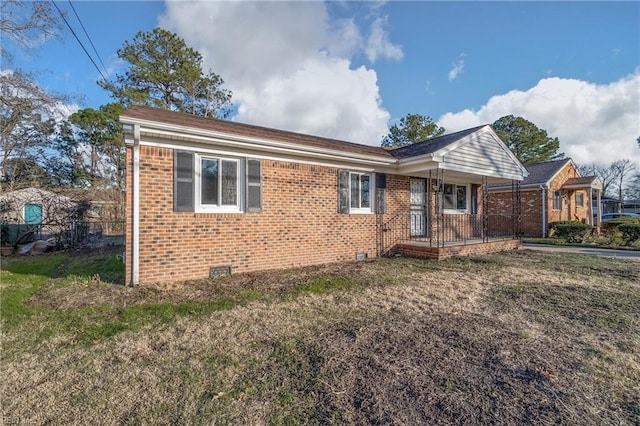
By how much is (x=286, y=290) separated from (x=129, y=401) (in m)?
3.28

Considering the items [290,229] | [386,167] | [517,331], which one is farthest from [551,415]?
[386,167]

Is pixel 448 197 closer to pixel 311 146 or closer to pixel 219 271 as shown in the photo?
pixel 311 146

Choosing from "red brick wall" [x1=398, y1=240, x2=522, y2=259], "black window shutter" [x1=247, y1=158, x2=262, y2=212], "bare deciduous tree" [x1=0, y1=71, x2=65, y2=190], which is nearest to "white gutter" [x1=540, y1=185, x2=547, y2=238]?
"red brick wall" [x1=398, y1=240, x2=522, y2=259]

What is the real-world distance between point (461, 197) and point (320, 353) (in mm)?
10981

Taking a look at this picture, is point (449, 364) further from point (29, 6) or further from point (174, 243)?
point (29, 6)

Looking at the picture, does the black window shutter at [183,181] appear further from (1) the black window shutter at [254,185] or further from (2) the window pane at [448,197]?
(2) the window pane at [448,197]

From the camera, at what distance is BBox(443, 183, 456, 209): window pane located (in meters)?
11.5

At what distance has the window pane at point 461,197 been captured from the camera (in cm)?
1198

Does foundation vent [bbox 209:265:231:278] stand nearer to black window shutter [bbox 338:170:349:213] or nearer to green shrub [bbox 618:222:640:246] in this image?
black window shutter [bbox 338:170:349:213]

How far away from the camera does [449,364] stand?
280 centimetres

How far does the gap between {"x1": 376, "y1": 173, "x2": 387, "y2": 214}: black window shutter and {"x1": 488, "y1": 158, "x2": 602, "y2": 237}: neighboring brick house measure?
431 inches

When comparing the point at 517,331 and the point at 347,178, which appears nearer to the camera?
the point at 517,331

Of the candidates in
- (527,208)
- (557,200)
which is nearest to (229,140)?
(527,208)

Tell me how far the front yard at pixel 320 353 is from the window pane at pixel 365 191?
356cm
